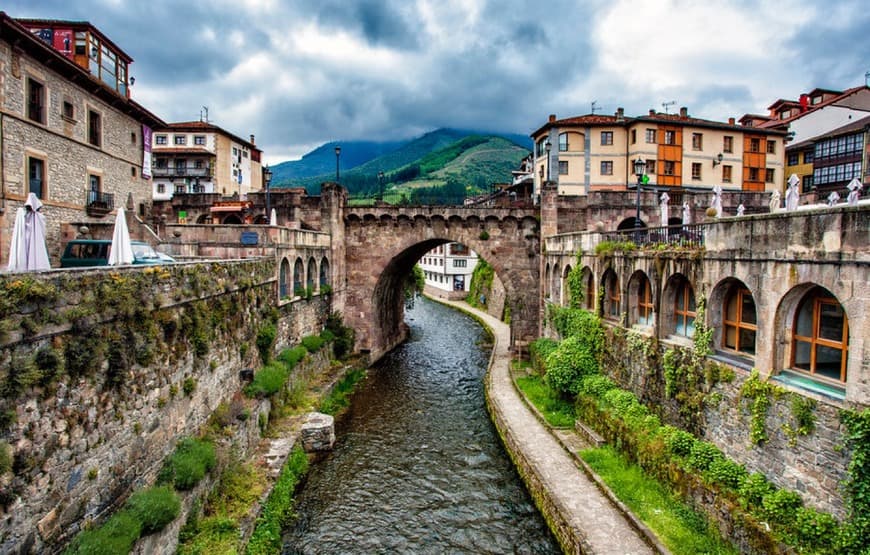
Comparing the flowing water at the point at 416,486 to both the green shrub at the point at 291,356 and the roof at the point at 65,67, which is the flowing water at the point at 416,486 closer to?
the green shrub at the point at 291,356

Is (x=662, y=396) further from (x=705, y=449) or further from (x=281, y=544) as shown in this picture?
(x=281, y=544)

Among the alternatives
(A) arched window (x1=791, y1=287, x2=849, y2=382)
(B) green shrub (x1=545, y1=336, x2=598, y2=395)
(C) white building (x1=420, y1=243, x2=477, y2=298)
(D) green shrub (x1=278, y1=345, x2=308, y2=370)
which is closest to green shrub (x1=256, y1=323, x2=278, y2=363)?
(D) green shrub (x1=278, y1=345, x2=308, y2=370)

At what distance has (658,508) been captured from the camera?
12.2 m

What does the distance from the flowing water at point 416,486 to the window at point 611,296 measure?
667 centimetres

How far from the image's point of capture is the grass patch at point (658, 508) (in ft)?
35.4

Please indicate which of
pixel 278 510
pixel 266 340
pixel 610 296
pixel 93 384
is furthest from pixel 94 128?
pixel 610 296

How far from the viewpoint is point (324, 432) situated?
61.3ft

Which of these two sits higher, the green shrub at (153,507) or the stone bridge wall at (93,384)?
the stone bridge wall at (93,384)

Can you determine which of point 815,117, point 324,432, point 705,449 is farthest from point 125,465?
point 815,117

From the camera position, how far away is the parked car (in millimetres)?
17781

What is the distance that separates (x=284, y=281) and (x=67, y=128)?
12.8 meters

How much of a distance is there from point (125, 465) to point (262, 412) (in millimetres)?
7480

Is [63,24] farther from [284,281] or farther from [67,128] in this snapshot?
[284,281]

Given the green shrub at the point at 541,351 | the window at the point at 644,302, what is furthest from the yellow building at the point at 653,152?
the window at the point at 644,302
